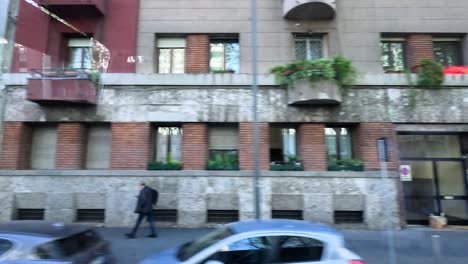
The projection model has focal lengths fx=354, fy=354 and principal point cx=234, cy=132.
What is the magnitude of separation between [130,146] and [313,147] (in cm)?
619

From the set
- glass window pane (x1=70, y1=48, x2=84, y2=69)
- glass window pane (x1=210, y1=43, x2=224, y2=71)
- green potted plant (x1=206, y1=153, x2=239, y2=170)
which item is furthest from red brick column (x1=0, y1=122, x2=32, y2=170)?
glass window pane (x1=210, y1=43, x2=224, y2=71)

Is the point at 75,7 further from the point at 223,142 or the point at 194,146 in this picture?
the point at 223,142

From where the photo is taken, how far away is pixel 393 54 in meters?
13.1

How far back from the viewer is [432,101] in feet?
39.8

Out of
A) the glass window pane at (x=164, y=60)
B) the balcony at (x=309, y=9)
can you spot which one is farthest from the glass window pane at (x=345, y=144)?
the glass window pane at (x=164, y=60)

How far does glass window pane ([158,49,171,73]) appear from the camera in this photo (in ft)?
42.8

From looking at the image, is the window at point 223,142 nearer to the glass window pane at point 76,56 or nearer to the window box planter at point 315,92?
the window box planter at point 315,92

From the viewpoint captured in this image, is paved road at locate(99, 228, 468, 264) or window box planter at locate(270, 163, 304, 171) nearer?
paved road at locate(99, 228, 468, 264)

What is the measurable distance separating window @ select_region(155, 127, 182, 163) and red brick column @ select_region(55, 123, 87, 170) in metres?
2.54

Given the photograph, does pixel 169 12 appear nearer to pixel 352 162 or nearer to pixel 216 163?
pixel 216 163

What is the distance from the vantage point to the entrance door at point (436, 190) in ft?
40.6

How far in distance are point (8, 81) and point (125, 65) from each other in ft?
13.1

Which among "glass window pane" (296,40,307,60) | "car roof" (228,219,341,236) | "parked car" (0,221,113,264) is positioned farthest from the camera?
"glass window pane" (296,40,307,60)

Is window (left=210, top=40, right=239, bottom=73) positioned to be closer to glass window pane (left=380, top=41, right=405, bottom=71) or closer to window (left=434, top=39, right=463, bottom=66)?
glass window pane (left=380, top=41, right=405, bottom=71)
